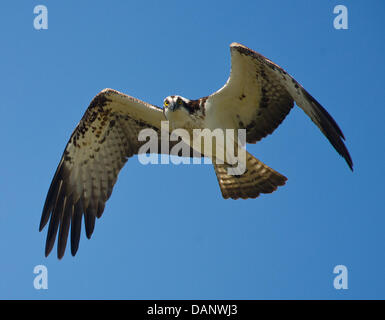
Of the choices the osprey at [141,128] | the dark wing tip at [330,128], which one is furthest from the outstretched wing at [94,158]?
the dark wing tip at [330,128]

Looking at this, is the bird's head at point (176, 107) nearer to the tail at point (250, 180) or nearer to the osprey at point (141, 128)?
the osprey at point (141, 128)

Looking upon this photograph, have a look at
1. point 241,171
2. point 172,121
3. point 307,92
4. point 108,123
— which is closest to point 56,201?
point 108,123

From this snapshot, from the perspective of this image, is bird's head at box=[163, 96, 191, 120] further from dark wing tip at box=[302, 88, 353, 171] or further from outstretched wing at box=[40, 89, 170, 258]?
dark wing tip at box=[302, 88, 353, 171]

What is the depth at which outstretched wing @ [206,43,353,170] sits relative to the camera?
6.54m

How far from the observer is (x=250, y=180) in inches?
310

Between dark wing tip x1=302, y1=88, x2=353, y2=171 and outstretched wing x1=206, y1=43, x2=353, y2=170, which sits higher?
outstretched wing x1=206, y1=43, x2=353, y2=170

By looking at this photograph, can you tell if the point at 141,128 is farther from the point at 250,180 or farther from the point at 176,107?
the point at 250,180

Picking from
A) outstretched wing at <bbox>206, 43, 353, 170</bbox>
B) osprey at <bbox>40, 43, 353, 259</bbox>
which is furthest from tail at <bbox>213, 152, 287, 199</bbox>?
outstretched wing at <bbox>206, 43, 353, 170</bbox>

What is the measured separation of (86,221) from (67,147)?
1135mm

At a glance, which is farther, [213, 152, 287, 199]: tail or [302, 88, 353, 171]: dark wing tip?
[213, 152, 287, 199]: tail

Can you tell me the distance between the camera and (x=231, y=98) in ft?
24.9

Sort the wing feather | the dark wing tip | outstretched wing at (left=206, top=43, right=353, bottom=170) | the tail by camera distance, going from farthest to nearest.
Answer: the wing feather
the tail
outstretched wing at (left=206, top=43, right=353, bottom=170)
the dark wing tip

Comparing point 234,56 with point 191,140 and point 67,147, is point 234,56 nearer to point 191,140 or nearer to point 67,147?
point 191,140
